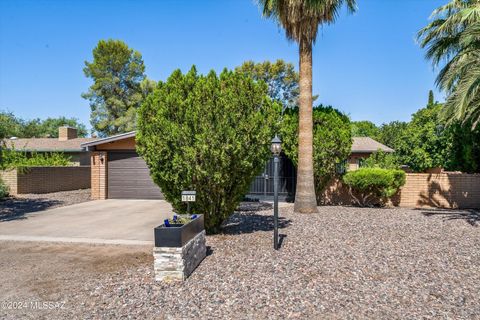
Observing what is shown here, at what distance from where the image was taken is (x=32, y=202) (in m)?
13.6

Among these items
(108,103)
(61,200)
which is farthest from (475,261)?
(108,103)

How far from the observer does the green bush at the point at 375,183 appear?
11859mm

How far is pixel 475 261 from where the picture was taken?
581cm

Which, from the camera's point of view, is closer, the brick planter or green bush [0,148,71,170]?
the brick planter

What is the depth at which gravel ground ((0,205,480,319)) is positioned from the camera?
3875 millimetres

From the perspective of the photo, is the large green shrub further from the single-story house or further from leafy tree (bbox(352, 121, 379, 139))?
leafy tree (bbox(352, 121, 379, 139))

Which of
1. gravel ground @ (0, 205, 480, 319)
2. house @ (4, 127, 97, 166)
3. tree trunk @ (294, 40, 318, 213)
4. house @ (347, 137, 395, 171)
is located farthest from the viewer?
house @ (4, 127, 97, 166)

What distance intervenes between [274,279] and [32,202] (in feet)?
41.7

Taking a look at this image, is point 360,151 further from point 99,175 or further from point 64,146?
point 64,146

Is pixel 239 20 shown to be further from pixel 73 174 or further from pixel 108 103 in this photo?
pixel 108 103

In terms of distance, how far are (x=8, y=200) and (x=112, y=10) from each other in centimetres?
931

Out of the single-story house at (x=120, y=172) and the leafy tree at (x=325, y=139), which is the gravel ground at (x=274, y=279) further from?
the single-story house at (x=120, y=172)

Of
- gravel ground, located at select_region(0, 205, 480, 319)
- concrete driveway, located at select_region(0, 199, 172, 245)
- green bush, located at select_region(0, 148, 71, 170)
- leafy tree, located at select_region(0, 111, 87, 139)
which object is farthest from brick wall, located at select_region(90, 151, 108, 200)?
leafy tree, located at select_region(0, 111, 87, 139)

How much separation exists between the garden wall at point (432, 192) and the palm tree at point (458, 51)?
264 centimetres
